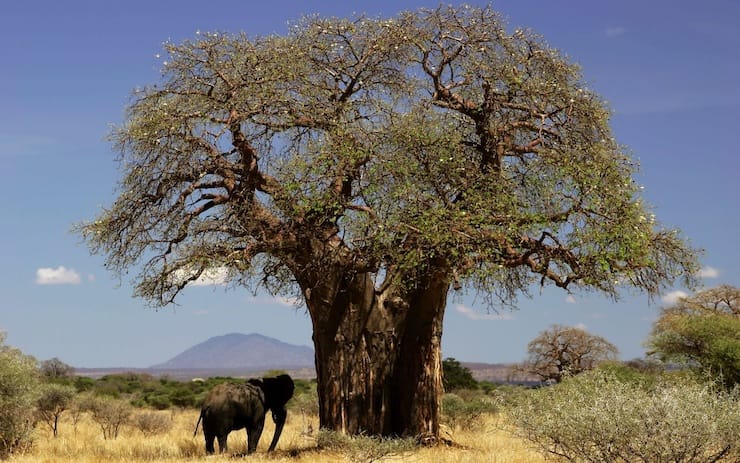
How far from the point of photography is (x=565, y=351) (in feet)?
168

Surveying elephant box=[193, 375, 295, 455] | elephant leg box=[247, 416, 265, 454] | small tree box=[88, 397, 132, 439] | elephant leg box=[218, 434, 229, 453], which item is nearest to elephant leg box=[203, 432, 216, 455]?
elephant box=[193, 375, 295, 455]

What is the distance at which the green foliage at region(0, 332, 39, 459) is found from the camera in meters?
18.4

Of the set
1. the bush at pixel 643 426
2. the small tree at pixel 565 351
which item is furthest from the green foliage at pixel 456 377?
the bush at pixel 643 426

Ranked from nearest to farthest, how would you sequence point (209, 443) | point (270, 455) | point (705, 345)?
point (270, 455) → point (209, 443) → point (705, 345)

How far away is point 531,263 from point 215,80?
752 centimetres

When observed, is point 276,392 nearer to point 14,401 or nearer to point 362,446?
point 362,446

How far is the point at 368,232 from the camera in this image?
16438mm

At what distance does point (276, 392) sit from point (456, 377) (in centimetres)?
2539

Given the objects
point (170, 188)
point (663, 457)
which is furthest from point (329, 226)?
point (663, 457)

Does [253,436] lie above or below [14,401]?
below

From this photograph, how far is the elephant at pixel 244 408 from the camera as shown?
17.1 m

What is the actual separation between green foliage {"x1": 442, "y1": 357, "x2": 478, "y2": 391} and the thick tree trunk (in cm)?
2289

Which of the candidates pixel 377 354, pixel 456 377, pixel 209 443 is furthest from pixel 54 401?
pixel 456 377

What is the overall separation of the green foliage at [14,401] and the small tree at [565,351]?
35532 mm
